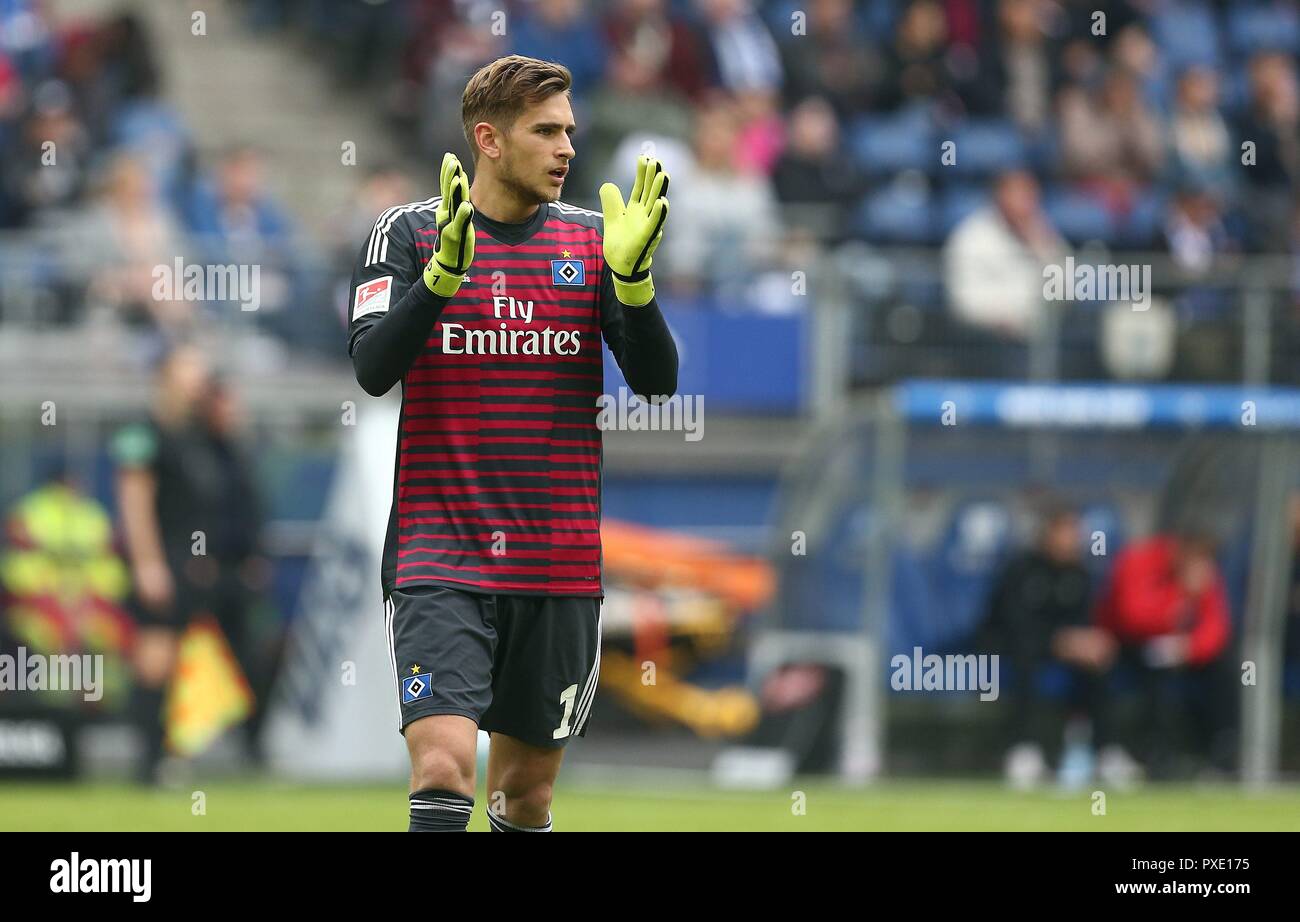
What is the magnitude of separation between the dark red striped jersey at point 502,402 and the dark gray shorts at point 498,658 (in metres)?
0.06

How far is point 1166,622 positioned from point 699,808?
376 cm

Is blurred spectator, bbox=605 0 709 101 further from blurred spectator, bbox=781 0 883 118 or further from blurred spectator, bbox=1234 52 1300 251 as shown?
blurred spectator, bbox=1234 52 1300 251

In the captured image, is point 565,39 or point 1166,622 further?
point 565,39

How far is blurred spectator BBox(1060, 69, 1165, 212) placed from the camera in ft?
61.0

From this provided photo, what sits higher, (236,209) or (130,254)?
(236,209)

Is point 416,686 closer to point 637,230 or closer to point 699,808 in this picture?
point 637,230

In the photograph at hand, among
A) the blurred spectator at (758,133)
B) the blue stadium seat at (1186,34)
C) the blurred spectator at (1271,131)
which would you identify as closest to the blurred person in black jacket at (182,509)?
the blurred spectator at (758,133)

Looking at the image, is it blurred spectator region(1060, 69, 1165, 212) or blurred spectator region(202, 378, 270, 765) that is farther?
blurred spectator region(1060, 69, 1165, 212)

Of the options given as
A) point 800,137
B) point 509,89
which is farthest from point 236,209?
point 509,89

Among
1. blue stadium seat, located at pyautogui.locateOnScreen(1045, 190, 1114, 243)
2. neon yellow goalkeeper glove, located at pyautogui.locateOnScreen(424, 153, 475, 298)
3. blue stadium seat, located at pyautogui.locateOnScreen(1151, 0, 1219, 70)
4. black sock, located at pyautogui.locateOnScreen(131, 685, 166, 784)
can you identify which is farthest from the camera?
blue stadium seat, located at pyautogui.locateOnScreen(1151, 0, 1219, 70)

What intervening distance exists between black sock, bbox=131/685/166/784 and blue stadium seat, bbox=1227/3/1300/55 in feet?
41.5

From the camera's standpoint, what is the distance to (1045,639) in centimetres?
1405

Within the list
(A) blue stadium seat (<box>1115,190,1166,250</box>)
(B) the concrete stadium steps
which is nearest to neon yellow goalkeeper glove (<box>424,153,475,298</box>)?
(A) blue stadium seat (<box>1115,190,1166,250</box>)
